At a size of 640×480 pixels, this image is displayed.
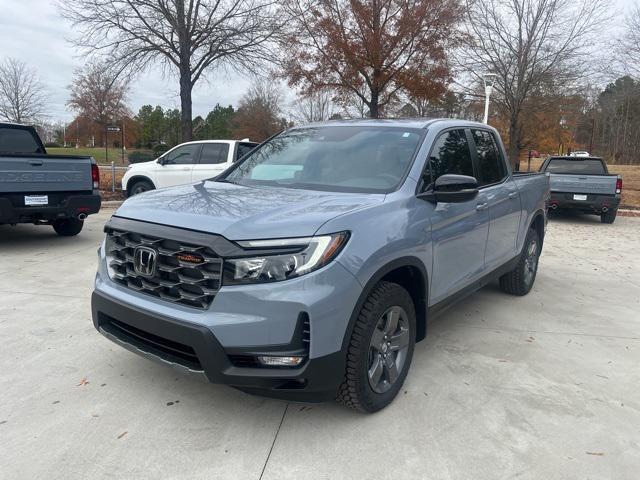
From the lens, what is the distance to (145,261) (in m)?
2.79

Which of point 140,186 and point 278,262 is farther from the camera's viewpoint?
point 140,186

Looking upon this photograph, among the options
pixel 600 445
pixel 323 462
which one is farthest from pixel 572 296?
pixel 323 462

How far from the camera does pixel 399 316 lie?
122 inches

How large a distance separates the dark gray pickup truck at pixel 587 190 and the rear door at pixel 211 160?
763 centimetres

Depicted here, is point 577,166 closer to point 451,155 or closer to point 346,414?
point 451,155

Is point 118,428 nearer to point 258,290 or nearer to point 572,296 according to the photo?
point 258,290

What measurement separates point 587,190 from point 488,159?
8643mm

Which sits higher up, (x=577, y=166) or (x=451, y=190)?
(x=577, y=166)

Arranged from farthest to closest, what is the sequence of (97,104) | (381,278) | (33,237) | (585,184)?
(97,104) < (585,184) < (33,237) < (381,278)

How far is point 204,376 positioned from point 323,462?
0.76 m

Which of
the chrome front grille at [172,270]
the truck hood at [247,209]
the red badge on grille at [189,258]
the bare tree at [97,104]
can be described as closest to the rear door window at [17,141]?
the truck hood at [247,209]

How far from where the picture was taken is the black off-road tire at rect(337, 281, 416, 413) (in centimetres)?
269

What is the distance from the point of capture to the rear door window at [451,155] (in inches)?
143

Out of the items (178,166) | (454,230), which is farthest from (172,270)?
(178,166)
